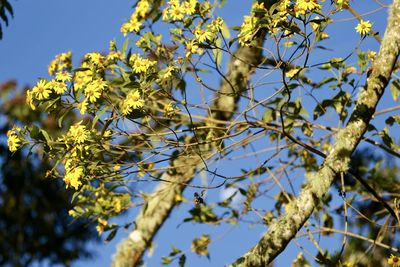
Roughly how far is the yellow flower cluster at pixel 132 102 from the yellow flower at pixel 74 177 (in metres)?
0.26

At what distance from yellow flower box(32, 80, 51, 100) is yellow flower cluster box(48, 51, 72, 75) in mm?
810

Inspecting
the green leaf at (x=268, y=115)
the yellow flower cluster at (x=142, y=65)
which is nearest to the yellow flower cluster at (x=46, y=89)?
the yellow flower cluster at (x=142, y=65)

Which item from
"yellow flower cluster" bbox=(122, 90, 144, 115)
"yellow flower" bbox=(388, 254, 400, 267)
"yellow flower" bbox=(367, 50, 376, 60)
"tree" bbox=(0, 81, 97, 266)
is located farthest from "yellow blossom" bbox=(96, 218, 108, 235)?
"tree" bbox=(0, 81, 97, 266)

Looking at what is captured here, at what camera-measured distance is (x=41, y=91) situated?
2203mm

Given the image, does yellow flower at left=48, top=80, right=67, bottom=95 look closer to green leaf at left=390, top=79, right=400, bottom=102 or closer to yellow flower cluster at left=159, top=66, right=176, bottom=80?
yellow flower cluster at left=159, top=66, right=176, bottom=80

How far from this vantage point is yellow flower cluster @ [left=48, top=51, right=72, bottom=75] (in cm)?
302

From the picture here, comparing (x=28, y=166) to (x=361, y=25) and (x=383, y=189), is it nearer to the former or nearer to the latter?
(x=383, y=189)

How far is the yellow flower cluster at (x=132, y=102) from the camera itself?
208 cm

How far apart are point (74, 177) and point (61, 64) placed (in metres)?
1.01

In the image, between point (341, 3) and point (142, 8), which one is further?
point (142, 8)

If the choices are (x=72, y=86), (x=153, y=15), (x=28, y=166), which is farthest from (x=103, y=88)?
(x=28, y=166)

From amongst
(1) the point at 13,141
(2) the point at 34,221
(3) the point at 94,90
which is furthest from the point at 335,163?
(2) the point at 34,221

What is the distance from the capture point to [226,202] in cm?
345

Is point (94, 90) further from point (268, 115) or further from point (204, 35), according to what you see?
point (268, 115)
